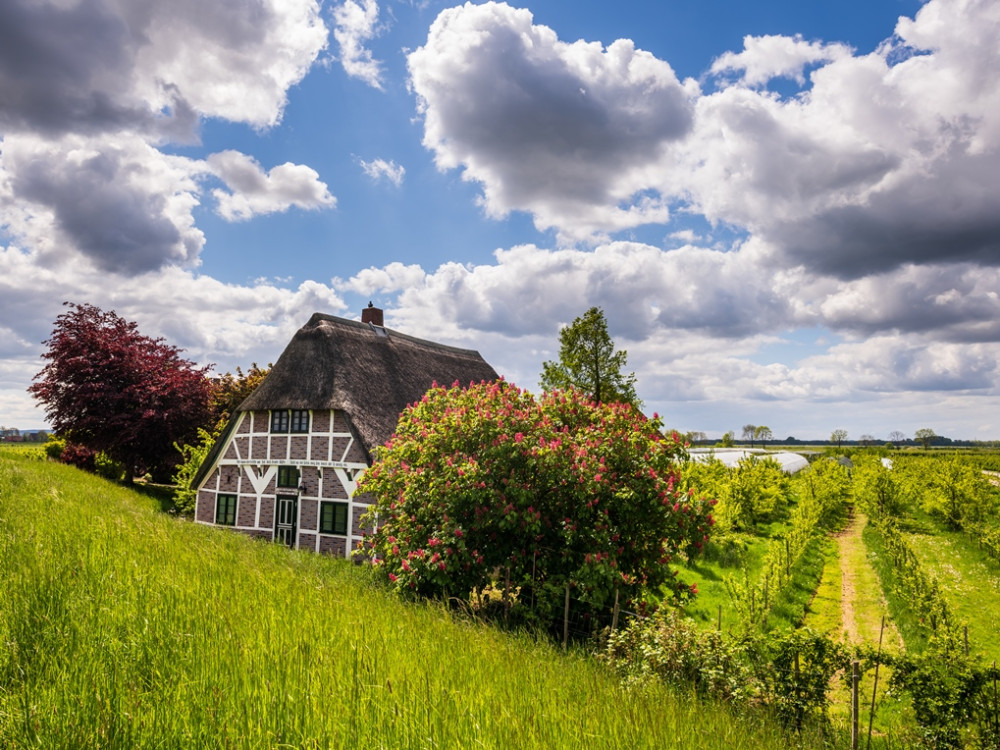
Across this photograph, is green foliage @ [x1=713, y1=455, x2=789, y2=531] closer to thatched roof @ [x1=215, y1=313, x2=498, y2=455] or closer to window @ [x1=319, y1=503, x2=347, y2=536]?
thatched roof @ [x1=215, y1=313, x2=498, y2=455]

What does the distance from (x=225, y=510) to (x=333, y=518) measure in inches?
203

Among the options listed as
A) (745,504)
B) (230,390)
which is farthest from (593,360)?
(230,390)

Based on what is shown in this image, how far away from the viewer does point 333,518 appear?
18.4m

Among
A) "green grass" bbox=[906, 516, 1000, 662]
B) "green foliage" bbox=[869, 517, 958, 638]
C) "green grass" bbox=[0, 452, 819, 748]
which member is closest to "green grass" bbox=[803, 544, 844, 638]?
"green foliage" bbox=[869, 517, 958, 638]

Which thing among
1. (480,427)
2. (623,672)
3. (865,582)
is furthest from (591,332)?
(623,672)

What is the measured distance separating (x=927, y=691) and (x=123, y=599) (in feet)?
23.2

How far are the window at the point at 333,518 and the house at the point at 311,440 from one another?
0.03 metres

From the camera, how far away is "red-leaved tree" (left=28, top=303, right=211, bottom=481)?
25047 millimetres

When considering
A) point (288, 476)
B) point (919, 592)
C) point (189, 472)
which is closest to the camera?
point (919, 592)

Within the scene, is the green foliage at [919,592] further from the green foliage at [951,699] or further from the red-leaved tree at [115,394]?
the red-leaved tree at [115,394]

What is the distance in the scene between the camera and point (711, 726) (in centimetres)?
392

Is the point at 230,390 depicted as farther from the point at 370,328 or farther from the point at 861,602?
the point at 861,602

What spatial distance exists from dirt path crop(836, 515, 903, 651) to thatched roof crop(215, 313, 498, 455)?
510 inches

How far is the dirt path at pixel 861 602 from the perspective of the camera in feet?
36.8
